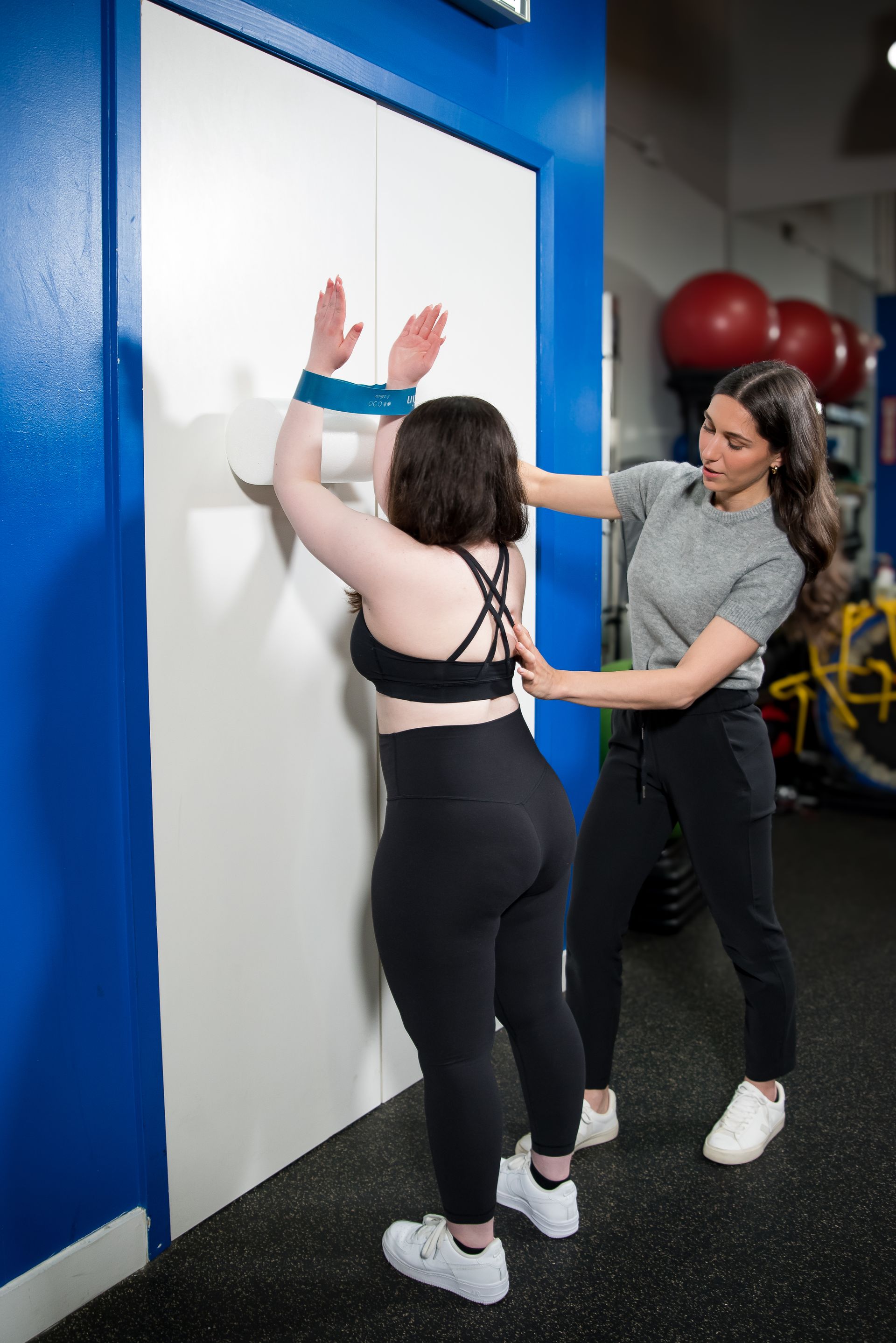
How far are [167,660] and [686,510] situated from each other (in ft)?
3.18

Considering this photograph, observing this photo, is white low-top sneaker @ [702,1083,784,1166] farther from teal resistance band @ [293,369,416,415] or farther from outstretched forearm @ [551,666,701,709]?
teal resistance band @ [293,369,416,415]

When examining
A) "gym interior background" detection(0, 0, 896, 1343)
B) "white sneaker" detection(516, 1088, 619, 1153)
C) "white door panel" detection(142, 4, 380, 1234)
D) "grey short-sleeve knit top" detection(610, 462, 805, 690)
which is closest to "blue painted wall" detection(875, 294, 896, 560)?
"gym interior background" detection(0, 0, 896, 1343)

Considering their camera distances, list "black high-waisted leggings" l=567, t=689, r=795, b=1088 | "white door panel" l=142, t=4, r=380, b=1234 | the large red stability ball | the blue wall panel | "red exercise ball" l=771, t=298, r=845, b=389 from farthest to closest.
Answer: "red exercise ball" l=771, t=298, r=845, b=389, the large red stability ball, "black high-waisted leggings" l=567, t=689, r=795, b=1088, "white door panel" l=142, t=4, r=380, b=1234, the blue wall panel

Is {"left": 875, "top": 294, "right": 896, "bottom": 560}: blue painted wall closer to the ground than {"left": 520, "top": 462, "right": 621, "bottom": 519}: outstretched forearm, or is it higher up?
higher up

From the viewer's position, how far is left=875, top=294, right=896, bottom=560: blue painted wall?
7926 mm

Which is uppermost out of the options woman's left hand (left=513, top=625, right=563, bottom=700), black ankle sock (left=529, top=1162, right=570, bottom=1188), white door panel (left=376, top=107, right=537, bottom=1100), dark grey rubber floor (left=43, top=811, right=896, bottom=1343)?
white door panel (left=376, top=107, right=537, bottom=1100)

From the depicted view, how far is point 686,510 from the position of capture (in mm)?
1971

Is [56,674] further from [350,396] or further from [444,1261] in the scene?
[444,1261]

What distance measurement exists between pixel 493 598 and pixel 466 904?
1.46 ft

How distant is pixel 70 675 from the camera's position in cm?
156

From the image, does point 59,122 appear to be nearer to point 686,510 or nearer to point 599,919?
point 686,510

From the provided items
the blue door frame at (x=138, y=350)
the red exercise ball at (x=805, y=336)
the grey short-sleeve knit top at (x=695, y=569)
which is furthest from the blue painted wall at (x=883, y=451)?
the grey short-sleeve knit top at (x=695, y=569)

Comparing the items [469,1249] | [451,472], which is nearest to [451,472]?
[451,472]

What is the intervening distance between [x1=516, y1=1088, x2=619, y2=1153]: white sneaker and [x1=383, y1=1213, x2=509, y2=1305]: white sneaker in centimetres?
38
